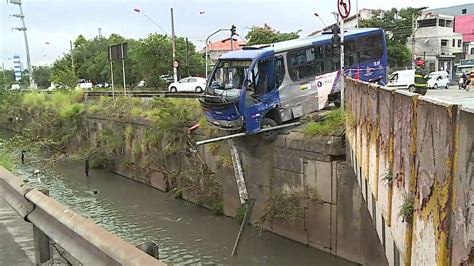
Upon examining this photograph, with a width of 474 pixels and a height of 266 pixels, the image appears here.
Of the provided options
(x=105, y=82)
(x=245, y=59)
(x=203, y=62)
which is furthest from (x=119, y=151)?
(x=105, y=82)

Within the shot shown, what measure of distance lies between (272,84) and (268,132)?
1475 mm

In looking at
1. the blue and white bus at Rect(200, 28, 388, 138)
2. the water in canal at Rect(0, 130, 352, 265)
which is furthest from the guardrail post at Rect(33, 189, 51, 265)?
the blue and white bus at Rect(200, 28, 388, 138)

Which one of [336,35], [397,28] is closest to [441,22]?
[397,28]

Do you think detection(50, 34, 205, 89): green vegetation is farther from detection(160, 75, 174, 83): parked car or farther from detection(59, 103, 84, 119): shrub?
detection(59, 103, 84, 119): shrub

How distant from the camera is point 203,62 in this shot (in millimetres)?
48438

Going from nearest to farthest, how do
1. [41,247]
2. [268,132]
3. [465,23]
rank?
[41,247], [268,132], [465,23]

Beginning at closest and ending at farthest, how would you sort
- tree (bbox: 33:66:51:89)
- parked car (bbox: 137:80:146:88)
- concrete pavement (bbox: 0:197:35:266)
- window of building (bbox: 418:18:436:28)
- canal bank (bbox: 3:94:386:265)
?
1. concrete pavement (bbox: 0:197:35:266)
2. canal bank (bbox: 3:94:386:265)
3. parked car (bbox: 137:80:146:88)
4. window of building (bbox: 418:18:436:28)
5. tree (bbox: 33:66:51:89)

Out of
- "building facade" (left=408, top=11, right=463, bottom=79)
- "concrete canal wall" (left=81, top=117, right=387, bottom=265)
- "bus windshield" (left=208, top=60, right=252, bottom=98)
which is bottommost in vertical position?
"concrete canal wall" (left=81, top=117, right=387, bottom=265)

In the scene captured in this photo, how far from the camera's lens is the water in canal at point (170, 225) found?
38.4 feet

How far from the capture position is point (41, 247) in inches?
147

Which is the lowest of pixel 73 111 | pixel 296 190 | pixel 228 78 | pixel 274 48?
pixel 296 190

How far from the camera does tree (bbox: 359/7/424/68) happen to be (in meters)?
51.6

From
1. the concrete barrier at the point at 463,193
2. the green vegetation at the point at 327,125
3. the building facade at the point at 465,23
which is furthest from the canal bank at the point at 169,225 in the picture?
the building facade at the point at 465,23

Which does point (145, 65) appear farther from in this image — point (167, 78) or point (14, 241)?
point (14, 241)
